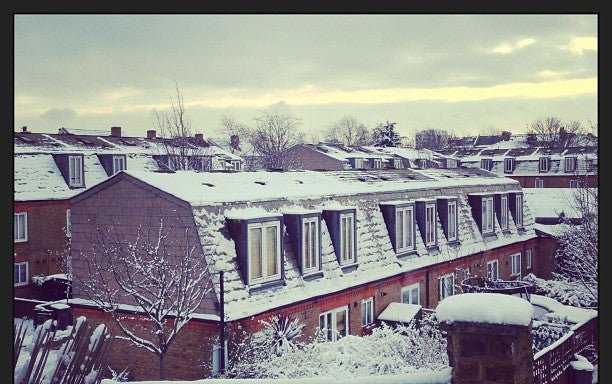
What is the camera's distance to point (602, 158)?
8117 mm

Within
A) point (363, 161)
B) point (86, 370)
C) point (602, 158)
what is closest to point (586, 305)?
point (602, 158)

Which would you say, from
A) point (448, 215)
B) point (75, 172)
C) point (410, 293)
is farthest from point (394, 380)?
point (75, 172)

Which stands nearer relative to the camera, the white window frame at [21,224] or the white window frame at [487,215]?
the white window frame at [487,215]

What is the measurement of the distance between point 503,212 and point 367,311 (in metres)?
8.85

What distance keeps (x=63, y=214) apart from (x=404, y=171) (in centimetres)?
1235

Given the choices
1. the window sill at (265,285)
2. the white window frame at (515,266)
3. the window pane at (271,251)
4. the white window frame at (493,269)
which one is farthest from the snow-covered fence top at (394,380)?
the white window frame at (515,266)

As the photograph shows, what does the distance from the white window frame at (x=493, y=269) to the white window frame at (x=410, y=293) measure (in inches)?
167

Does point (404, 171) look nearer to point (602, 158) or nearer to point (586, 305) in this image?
point (586, 305)

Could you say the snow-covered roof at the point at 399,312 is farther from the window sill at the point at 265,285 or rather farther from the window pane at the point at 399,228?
the window sill at the point at 265,285

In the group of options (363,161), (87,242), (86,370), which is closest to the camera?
(86,370)

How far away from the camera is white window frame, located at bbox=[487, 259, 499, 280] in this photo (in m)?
19.0

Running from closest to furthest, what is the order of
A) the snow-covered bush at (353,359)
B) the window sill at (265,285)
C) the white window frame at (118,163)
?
the snow-covered bush at (353,359) → the window sill at (265,285) → the white window frame at (118,163)

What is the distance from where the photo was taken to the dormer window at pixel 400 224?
1516cm

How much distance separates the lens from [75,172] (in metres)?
23.1
